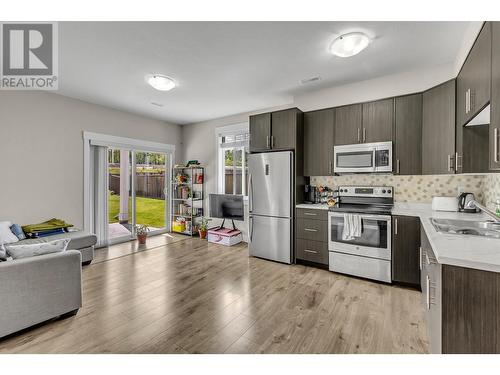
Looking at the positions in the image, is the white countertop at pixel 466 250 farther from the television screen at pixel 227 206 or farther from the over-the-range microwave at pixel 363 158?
the television screen at pixel 227 206

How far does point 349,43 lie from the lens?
7.70 ft

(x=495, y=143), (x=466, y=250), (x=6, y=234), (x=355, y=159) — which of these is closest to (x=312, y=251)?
(x=355, y=159)

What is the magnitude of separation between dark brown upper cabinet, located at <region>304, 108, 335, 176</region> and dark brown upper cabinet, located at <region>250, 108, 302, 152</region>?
0.65ft

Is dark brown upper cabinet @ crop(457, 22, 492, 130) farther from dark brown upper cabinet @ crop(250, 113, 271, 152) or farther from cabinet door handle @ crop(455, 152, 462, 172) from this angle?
dark brown upper cabinet @ crop(250, 113, 271, 152)

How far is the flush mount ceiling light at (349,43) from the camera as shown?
2.30 metres

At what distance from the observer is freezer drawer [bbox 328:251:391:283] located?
114 inches

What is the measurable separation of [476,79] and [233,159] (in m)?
4.01

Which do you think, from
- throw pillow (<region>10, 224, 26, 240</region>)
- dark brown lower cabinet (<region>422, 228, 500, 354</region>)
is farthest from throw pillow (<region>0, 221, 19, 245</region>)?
dark brown lower cabinet (<region>422, 228, 500, 354</region>)

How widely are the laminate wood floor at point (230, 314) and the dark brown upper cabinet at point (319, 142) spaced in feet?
4.93

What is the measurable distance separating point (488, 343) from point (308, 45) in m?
2.63

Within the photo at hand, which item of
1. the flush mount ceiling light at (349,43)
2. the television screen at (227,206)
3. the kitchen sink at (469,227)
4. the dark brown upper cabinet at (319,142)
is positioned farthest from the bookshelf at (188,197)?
the kitchen sink at (469,227)

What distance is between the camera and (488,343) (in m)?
1.08
